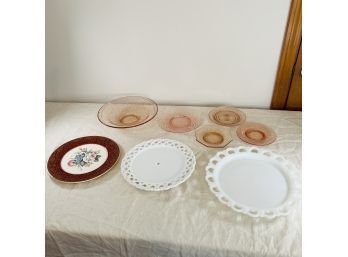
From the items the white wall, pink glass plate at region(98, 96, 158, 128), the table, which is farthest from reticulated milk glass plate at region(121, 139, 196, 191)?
the white wall

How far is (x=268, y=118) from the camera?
1027mm

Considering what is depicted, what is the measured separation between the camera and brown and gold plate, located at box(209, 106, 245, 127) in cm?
101

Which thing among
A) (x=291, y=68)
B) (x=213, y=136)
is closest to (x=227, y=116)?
(x=213, y=136)

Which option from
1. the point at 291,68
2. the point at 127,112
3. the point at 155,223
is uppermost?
the point at 291,68

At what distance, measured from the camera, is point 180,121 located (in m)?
1.04

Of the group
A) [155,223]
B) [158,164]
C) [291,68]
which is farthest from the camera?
[291,68]

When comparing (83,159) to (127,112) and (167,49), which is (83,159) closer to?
(127,112)

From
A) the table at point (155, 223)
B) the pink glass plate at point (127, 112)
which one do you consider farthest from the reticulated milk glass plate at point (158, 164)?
the pink glass plate at point (127, 112)

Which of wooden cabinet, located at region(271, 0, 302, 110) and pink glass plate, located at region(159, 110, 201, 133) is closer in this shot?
wooden cabinet, located at region(271, 0, 302, 110)

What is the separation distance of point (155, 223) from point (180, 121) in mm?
459

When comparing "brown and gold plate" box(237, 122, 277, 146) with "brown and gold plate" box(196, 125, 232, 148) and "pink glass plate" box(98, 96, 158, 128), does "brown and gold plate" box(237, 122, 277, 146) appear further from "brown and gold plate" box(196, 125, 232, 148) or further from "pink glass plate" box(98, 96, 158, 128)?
"pink glass plate" box(98, 96, 158, 128)

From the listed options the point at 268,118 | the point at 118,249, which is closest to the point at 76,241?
the point at 118,249

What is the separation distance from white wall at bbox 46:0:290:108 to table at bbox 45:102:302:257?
0.35m

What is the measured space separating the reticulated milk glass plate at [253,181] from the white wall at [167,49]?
33cm
